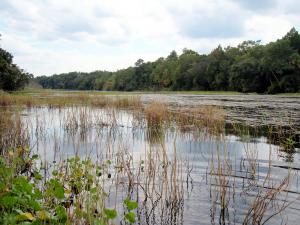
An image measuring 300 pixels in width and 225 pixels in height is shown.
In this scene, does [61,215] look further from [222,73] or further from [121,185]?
[222,73]

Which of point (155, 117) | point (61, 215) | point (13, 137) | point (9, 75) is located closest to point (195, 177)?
point (61, 215)

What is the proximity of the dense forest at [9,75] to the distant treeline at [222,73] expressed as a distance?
53.8ft

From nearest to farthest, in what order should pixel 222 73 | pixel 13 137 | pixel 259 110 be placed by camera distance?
1. pixel 13 137
2. pixel 259 110
3. pixel 222 73

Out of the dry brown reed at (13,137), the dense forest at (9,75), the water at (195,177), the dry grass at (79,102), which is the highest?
the dense forest at (9,75)

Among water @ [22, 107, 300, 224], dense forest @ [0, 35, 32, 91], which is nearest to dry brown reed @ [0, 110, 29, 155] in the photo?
water @ [22, 107, 300, 224]

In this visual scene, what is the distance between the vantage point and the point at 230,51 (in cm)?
9694

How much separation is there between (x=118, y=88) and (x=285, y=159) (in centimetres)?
12888

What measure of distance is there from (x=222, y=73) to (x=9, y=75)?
58633 millimetres

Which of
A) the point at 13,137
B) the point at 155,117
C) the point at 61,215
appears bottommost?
the point at 13,137

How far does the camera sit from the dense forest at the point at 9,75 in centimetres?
4022

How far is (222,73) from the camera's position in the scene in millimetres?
87312

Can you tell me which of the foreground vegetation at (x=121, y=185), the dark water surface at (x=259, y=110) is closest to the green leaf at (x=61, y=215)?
the foreground vegetation at (x=121, y=185)

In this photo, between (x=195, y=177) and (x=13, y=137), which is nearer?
(x=195, y=177)

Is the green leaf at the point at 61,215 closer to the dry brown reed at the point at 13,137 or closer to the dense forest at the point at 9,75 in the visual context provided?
the dry brown reed at the point at 13,137
